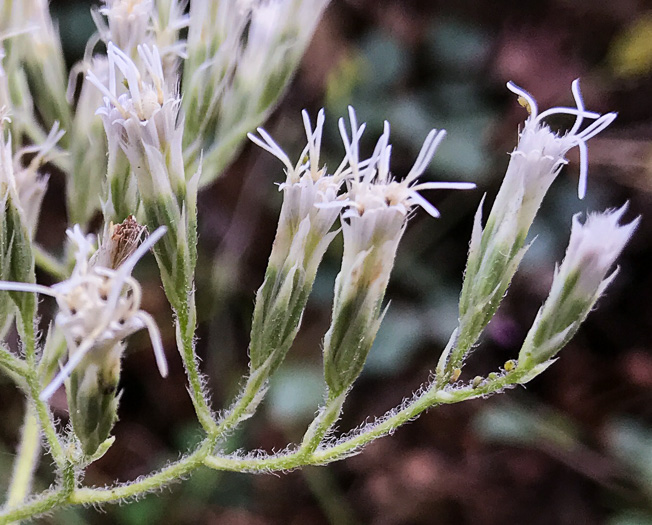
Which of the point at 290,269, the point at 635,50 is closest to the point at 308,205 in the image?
the point at 290,269

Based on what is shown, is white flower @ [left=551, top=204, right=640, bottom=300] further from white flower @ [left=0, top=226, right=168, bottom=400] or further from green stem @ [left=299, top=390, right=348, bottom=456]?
white flower @ [left=0, top=226, right=168, bottom=400]

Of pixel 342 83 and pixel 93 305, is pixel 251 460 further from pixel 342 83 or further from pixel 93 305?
pixel 342 83

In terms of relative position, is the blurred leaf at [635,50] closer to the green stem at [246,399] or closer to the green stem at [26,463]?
the green stem at [246,399]

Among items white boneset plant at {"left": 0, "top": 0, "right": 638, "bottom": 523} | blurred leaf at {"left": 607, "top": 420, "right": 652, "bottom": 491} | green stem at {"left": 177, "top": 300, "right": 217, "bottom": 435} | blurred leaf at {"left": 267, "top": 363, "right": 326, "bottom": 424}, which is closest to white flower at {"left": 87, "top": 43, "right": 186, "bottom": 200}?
white boneset plant at {"left": 0, "top": 0, "right": 638, "bottom": 523}

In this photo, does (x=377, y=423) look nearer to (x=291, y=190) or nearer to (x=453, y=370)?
(x=453, y=370)

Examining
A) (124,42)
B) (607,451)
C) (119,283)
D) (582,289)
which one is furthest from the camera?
(607,451)

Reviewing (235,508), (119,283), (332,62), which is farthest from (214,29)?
(235,508)

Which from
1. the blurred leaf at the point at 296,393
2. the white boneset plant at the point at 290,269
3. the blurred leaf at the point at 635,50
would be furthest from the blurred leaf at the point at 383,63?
the white boneset plant at the point at 290,269

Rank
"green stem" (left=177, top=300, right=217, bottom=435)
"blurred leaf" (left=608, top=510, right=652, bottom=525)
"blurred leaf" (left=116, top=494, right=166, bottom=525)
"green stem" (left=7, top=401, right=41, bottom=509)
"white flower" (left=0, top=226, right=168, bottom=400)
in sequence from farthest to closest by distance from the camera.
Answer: "blurred leaf" (left=116, top=494, right=166, bottom=525), "blurred leaf" (left=608, top=510, right=652, bottom=525), "green stem" (left=7, top=401, right=41, bottom=509), "green stem" (left=177, top=300, right=217, bottom=435), "white flower" (left=0, top=226, right=168, bottom=400)
